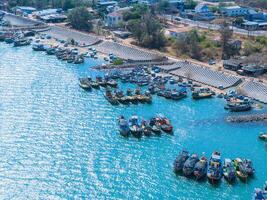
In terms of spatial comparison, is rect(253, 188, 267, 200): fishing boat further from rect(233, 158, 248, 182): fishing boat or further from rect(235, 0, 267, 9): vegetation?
rect(235, 0, 267, 9): vegetation

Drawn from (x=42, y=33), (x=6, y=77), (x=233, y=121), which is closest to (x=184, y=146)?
(x=233, y=121)

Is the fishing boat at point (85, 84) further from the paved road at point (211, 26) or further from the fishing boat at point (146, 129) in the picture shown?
the paved road at point (211, 26)

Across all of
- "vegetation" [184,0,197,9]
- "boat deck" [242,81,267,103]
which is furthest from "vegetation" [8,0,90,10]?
"boat deck" [242,81,267,103]

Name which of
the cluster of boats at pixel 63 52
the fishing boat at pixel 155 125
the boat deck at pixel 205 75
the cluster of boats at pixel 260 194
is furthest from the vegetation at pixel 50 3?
the cluster of boats at pixel 260 194

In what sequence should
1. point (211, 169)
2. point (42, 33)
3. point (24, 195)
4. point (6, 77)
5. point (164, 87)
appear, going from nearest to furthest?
1. point (24, 195)
2. point (211, 169)
3. point (164, 87)
4. point (6, 77)
5. point (42, 33)

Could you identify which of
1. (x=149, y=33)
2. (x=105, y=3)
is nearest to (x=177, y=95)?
(x=149, y=33)

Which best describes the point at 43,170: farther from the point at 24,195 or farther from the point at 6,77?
the point at 6,77
